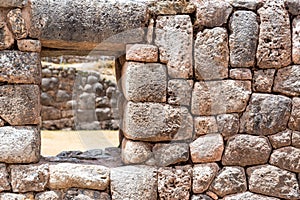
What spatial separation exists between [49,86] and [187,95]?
6455 millimetres

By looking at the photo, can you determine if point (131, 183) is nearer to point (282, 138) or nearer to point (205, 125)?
point (205, 125)

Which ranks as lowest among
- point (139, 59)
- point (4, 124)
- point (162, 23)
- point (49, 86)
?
point (49, 86)

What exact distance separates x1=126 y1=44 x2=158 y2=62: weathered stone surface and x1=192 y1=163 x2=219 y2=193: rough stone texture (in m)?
1.02

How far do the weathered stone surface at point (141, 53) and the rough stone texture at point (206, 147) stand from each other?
0.81 metres

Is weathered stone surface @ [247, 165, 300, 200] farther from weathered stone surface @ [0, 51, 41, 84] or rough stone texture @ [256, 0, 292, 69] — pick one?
weathered stone surface @ [0, 51, 41, 84]

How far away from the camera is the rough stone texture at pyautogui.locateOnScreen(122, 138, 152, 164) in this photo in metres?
2.97

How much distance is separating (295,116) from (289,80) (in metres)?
0.32

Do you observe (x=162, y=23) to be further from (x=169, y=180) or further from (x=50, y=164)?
(x=50, y=164)

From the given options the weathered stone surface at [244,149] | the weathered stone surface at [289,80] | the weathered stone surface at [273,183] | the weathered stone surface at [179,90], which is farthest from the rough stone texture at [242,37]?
the weathered stone surface at [273,183]

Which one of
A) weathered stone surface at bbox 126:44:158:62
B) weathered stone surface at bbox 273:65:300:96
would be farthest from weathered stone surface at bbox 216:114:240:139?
weathered stone surface at bbox 126:44:158:62

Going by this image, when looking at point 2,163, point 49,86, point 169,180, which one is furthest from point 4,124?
point 49,86

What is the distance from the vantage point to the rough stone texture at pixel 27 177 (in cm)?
284

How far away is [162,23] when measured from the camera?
2.96m

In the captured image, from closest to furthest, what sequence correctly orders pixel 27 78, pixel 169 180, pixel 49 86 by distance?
pixel 27 78 → pixel 169 180 → pixel 49 86
